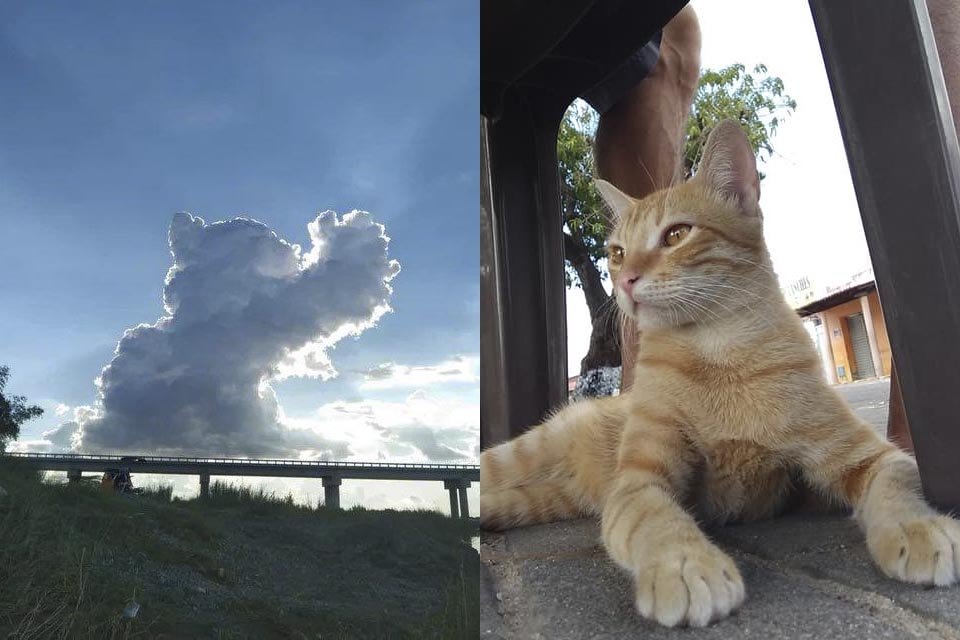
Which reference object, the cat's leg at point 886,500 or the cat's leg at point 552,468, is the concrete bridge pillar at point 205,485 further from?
the cat's leg at point 886,500

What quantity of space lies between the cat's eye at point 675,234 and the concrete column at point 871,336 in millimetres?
231

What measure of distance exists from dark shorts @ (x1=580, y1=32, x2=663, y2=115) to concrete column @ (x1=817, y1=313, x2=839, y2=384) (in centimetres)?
46

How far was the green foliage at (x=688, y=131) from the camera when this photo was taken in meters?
1.18

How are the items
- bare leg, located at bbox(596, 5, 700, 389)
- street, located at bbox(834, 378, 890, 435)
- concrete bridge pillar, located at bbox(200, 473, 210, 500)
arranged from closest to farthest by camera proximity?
1. concrete bridge pillar, located at bbox(200, 473, 210, 500)
2. street, located at bbox(834, 378, 890, 435)
3. bare leg, located at bbox(596, 5, 700, 389)

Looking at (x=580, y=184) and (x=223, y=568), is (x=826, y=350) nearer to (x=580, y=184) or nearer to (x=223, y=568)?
(x=580, y=184)

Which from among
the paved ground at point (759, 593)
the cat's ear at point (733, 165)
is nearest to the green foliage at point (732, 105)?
the cat's ear at point (733, 165)

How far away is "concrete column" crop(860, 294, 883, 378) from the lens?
34.1 inches

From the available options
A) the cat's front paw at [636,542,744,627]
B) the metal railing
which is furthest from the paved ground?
the metal railing

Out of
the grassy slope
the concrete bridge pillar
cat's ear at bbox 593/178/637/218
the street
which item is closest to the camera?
the grassy slope

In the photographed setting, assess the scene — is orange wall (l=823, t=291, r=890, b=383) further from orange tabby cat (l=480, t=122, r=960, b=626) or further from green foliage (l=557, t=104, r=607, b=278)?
green foliage (l=557, t=104, r=607, b=278)

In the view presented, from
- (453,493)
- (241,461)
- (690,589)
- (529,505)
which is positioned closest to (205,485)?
(241,461)

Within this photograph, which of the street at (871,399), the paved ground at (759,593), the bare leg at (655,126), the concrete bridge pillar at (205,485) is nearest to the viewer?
the paved ground at (759,593)

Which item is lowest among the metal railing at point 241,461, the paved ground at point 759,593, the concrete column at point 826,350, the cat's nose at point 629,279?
the paved ground at point 759,593

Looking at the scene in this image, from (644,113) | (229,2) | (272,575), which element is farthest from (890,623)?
(229,2)
